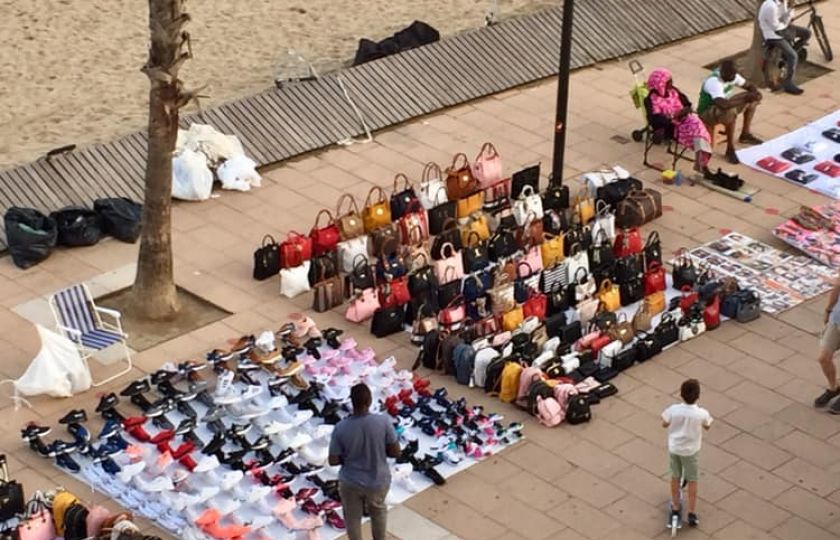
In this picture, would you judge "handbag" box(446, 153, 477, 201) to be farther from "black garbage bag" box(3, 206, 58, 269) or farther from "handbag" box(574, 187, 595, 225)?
"black garbage bag" box(3, 206, 58, 269)

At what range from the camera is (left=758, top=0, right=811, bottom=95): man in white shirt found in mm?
23506

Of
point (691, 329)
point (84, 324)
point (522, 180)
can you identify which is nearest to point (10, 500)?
point (84, 324)

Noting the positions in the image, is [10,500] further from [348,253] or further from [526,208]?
[526,208]

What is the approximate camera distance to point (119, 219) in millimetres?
19438

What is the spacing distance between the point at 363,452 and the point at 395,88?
31.0 ft

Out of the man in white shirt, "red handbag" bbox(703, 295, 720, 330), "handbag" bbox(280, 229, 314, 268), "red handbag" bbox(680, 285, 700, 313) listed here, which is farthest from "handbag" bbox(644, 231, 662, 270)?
the man in white shirt

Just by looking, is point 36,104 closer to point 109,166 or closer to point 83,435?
point 109,166

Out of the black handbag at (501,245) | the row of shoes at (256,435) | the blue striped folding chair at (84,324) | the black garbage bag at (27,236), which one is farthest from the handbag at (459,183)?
the blue striped folding chair at (84,324)

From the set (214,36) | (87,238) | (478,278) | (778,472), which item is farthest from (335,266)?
(214,36)

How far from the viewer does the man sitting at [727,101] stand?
21.7 metres

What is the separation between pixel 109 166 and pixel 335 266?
325cm

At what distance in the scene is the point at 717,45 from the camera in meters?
25.2

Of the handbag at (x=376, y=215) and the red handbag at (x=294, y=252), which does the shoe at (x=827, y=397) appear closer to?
the handbag at (x=376, y=215)

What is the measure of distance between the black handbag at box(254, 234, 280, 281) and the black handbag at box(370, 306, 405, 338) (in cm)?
142
